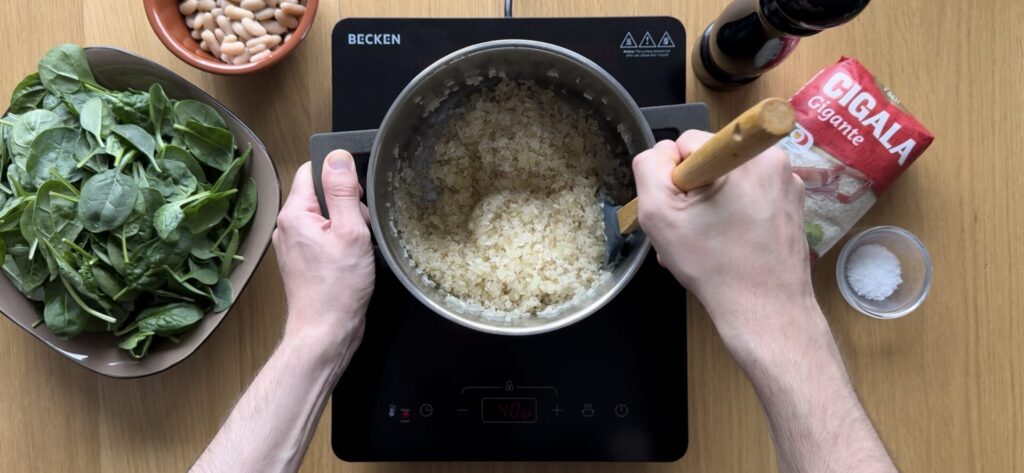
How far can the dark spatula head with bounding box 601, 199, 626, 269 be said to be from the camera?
686mm

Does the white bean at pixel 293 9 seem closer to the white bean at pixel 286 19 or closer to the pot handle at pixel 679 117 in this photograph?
the white bean at pixel 286 19

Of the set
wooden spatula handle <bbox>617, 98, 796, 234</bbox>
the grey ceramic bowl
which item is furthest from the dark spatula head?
the grey ceramic bowl

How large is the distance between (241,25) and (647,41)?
446 millimetres

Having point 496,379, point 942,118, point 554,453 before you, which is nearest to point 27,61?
point 496,379

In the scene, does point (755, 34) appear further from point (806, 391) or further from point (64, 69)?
point (64, 69)

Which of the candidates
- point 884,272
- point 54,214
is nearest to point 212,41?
point 54,214

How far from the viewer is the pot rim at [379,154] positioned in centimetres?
61

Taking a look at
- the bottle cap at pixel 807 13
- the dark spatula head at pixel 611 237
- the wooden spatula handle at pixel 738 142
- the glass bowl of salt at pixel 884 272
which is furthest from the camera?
the glass bowl of salt at pixel 884 272

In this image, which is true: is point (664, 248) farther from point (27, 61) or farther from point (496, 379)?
point (27, 61)

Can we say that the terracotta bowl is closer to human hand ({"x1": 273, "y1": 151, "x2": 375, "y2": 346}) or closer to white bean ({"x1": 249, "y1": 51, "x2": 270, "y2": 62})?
white bean ({"x1": 249, "y1": 51, "x2": 270, "y2": 62})

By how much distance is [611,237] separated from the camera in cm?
70

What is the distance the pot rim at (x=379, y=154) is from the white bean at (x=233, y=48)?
241mm

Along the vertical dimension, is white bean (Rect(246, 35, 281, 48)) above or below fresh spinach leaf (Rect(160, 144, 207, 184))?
above

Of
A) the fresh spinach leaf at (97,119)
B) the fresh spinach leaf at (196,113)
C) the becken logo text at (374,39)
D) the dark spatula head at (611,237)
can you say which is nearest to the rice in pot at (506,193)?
the dark spatula head at (611,237)
